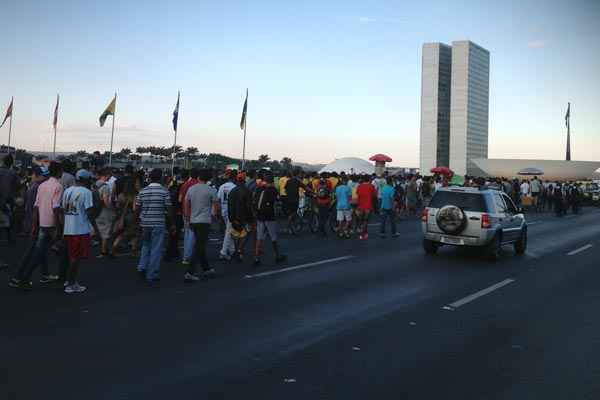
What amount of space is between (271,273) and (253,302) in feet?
8.18

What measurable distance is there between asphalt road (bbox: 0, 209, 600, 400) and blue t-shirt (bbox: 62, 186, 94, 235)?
0.97m

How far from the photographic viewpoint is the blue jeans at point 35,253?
819 cm

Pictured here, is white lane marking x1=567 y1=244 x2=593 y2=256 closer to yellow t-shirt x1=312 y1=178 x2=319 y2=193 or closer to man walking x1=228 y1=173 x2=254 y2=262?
yellow t-shirt x1=312 y1=178 x2=319 y2=193

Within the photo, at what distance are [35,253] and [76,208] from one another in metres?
0.97

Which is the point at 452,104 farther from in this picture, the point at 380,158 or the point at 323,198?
the point at 323,198

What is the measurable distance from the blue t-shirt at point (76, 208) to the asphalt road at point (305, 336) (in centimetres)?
97

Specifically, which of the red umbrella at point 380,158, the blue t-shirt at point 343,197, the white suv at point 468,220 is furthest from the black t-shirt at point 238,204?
the red umbrella at point 380,158

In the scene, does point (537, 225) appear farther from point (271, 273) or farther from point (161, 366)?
point (161, 366)

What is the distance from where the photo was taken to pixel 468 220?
1255 centimetres

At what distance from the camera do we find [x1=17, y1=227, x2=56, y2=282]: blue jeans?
8188 mm

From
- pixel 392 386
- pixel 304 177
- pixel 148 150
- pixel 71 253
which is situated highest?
pixel 148 150

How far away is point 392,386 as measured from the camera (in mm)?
4680

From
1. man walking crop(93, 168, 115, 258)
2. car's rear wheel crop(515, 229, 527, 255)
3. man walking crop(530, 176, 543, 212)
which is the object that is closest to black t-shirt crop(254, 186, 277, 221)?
man walking crop(93, 168, 115, 258)

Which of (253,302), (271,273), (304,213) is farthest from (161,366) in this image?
(304,213)
